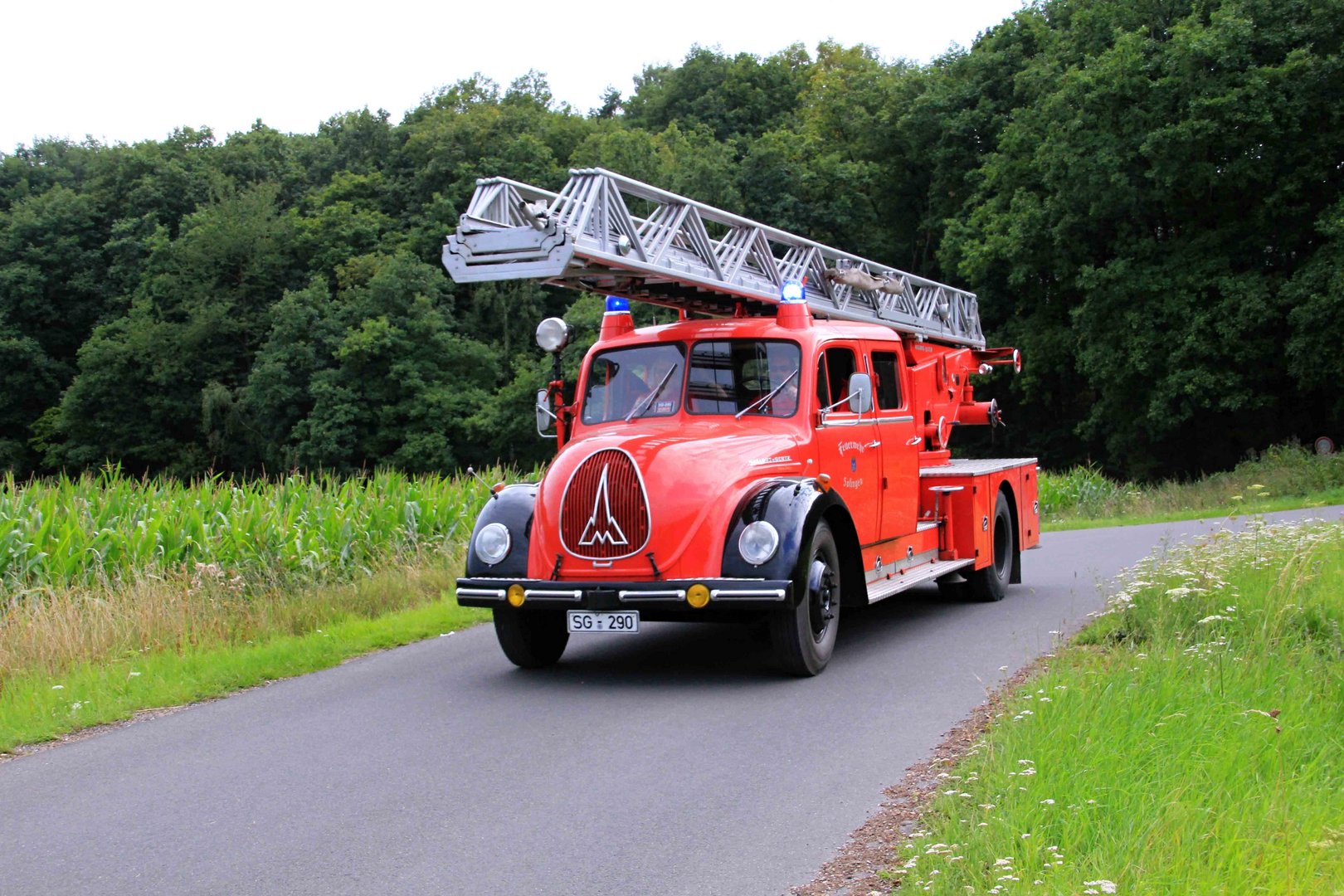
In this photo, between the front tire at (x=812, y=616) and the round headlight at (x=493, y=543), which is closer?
the front tire at (x=812, y=616)

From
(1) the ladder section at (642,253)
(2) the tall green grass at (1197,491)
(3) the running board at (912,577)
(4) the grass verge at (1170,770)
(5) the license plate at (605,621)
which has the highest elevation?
(1) the ladder section at (642,253)

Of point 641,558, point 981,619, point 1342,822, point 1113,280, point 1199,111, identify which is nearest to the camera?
point 1342,822

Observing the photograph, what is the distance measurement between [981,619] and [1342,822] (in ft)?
23.0

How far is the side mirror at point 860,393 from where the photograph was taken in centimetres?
1008

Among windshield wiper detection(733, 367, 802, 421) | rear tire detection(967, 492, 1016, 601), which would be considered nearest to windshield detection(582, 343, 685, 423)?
windshield wiper detection(733, 367, 802, 421)

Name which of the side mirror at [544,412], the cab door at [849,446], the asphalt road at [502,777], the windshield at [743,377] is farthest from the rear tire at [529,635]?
the cab door at [849,446]

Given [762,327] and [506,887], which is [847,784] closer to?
[506,887]

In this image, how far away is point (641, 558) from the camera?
28.4 ft

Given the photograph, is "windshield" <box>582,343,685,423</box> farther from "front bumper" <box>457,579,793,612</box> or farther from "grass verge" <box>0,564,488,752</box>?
"grass verge" <box>0,564,488,752</box>

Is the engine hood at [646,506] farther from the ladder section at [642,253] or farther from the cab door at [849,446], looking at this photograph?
the ladder section at [642,253]

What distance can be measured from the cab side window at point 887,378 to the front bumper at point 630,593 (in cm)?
332

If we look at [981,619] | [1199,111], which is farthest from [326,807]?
[1199,111]

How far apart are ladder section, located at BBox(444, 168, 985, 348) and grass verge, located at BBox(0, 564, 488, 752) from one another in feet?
11.1

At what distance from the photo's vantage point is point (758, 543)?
8.52 meters
